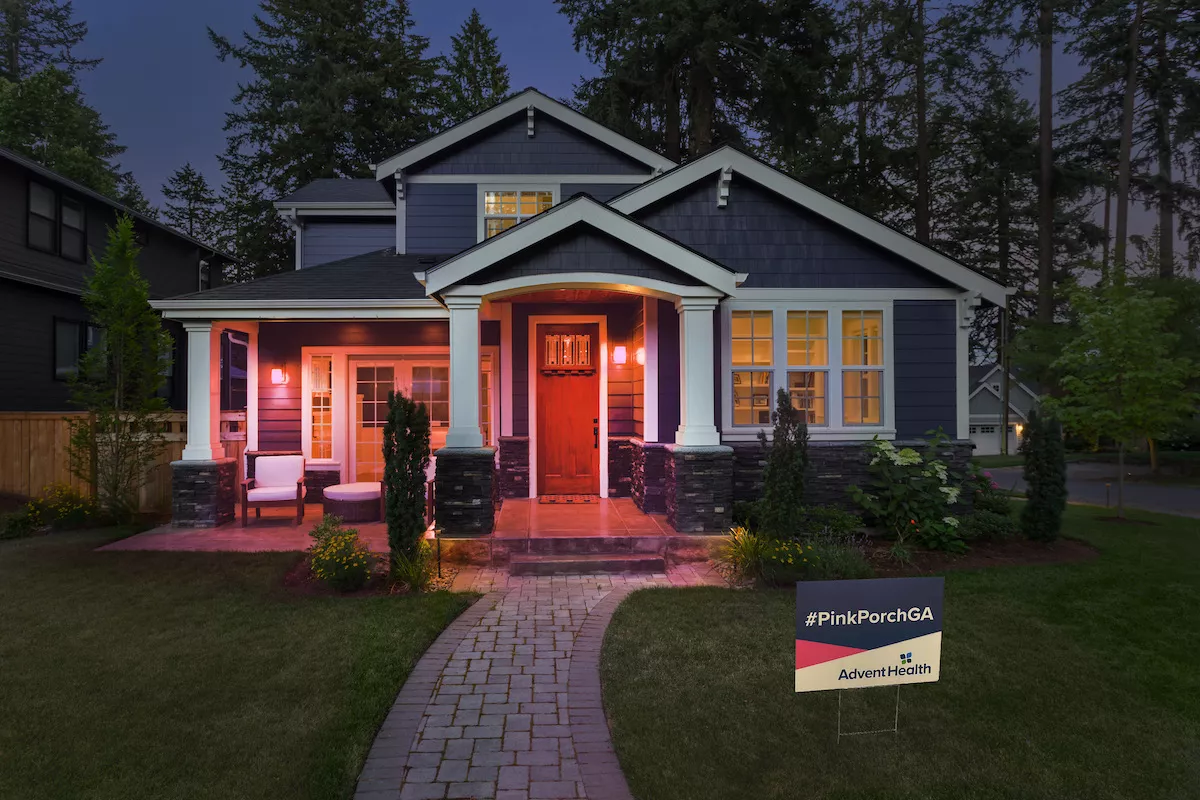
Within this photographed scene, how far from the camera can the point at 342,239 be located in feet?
42.0

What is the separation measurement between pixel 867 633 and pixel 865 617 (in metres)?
0.09

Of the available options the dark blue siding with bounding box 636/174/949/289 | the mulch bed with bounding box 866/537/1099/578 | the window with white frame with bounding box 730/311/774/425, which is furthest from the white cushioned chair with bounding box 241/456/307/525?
the mulch bed with bounding box 866/537/1099/578

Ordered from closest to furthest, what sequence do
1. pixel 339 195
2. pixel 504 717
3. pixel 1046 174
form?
1. pixel 504 717
2. pixel 339 195
3. pixel 1046 174

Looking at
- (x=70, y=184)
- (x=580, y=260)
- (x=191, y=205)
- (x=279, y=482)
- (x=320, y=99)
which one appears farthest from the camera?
(x=191, y=205)

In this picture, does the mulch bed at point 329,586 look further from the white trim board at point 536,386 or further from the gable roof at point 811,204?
the gable roof at point 811,204

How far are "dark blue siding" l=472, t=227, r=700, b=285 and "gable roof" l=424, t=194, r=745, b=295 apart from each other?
101mm

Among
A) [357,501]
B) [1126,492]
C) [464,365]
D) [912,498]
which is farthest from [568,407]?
[1126,492]

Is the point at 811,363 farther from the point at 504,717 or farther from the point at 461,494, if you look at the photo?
the point at 504,717

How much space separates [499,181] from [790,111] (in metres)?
10.0

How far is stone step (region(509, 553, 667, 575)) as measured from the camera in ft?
22.3

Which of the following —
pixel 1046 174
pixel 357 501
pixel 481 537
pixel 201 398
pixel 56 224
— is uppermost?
pixel 1046 174

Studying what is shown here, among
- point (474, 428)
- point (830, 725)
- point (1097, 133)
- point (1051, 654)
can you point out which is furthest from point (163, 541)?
point (1097, 133)

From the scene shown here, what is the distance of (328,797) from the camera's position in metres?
2.85

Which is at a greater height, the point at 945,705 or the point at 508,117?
the point at 508,117
